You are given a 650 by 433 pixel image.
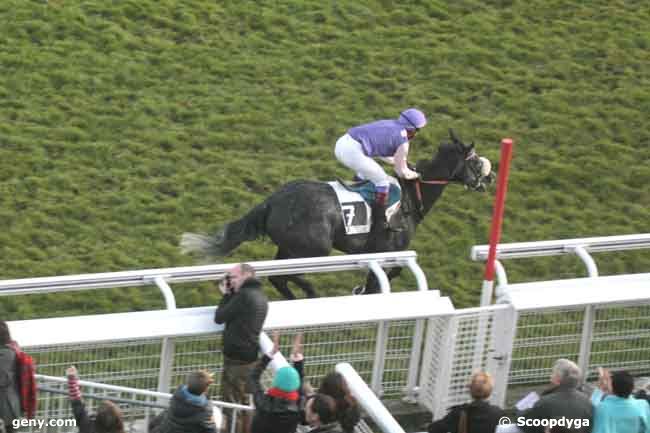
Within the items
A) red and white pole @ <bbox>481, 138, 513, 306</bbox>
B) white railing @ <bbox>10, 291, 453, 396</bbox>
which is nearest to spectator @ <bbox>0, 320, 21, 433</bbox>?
white railing @ <bbox>10, 291, 453, 396</bbox>

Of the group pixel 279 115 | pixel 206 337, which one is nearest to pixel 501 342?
pixel 206 337

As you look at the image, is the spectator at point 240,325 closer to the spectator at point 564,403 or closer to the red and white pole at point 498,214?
the spectator at point 564,403

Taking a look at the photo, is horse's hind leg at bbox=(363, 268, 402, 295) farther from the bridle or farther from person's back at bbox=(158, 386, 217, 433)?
person's back at bbox=(158, 386, 217, 433)

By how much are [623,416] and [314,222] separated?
3.21m

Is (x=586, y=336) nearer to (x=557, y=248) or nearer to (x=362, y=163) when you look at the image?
(x=557, y=248)

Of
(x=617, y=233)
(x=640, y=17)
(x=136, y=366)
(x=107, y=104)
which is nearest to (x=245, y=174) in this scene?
(x=107, y=104)

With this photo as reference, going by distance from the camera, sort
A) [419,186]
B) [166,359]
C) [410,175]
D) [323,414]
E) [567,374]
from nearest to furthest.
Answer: [323,414] < [567,374] < [166,359] < [410,175] < [419,186]

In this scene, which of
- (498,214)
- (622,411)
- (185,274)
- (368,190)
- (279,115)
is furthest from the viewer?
(279,115)

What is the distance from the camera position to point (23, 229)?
34.0ft

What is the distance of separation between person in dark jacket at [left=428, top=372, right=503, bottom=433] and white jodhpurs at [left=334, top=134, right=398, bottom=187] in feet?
10.4

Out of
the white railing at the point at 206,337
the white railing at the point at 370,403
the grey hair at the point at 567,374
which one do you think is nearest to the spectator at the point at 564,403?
→ the grey hair at the point at 567,374

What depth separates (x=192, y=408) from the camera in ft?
20.8

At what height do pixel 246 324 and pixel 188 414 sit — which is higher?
pixel 246 324

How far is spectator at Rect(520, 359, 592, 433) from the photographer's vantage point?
22.1 feet
